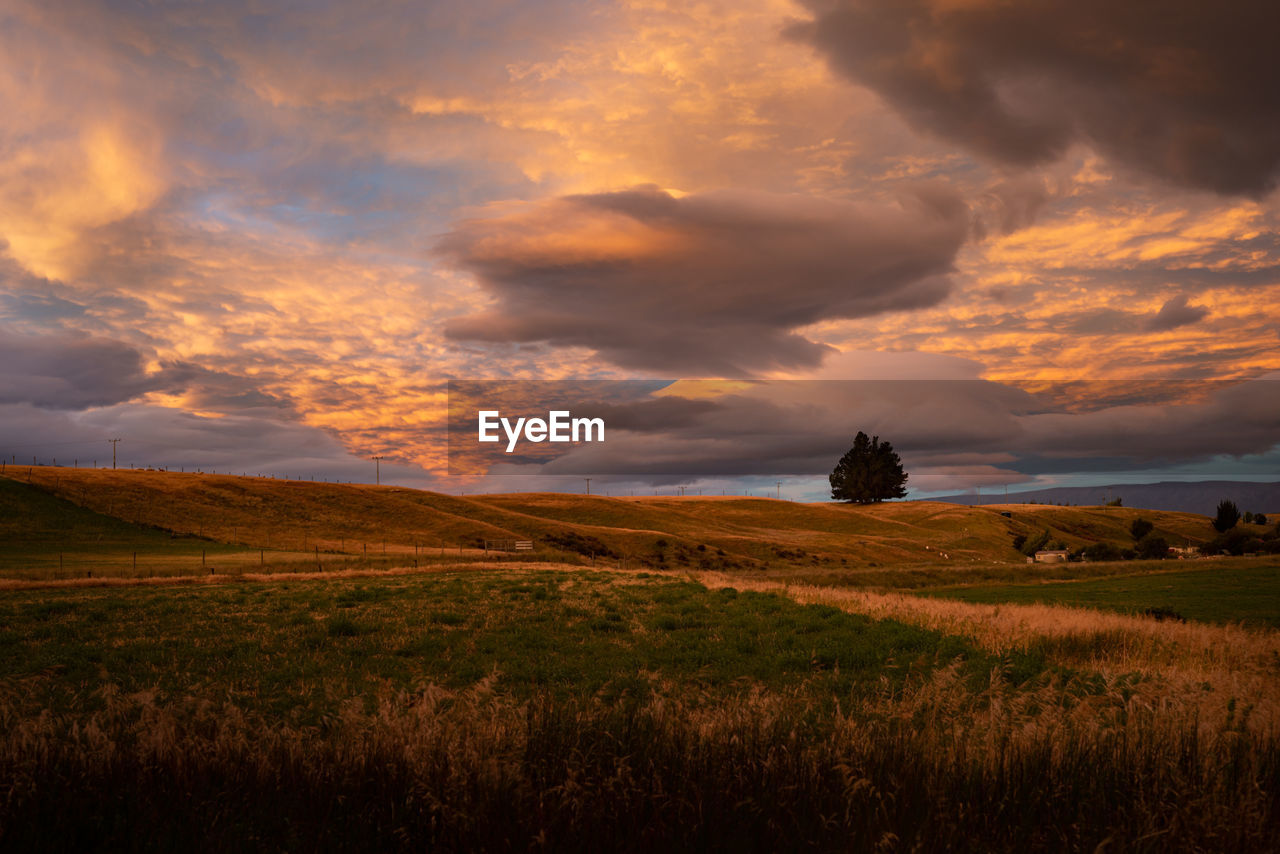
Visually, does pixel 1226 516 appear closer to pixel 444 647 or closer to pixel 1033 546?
pixel 1033 546

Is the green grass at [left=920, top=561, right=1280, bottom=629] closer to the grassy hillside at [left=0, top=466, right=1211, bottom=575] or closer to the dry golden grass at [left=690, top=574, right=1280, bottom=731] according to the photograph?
the dry golden grass at [left=690, top=574, right=1280, bottom=731]

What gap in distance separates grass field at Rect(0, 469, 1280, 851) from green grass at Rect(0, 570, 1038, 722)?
14 centimetres

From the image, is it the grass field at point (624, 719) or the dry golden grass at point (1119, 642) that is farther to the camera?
the dry golden grass at point (1119, 642)

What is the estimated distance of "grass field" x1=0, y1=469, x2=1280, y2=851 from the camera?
203 inches

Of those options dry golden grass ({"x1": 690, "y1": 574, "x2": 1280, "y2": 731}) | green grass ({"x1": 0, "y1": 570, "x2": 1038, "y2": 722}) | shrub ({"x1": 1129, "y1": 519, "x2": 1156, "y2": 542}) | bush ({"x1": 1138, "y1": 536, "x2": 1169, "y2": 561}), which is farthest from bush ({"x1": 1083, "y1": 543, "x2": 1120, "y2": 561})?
green grass ({"x1": 0, "y1": 570, "x2": 1038, "y2": 722})

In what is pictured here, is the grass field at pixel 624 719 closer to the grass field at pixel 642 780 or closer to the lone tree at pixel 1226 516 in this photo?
the grass field at pixel 642 780

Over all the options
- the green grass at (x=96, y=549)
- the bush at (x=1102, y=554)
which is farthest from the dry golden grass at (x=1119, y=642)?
the bush at (x=1102, y=554)

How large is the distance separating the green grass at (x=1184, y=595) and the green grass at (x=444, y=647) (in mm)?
18286

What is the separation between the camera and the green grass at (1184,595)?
31.8m

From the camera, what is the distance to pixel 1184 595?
39.1 m

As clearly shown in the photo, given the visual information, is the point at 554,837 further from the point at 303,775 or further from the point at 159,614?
the point at 159,614

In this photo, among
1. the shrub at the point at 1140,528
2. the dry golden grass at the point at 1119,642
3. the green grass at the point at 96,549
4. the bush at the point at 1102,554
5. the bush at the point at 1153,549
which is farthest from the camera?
the shrub at the point at 1140,528

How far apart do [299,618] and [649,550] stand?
277 feet

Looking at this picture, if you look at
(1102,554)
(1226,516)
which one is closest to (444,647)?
(1102,554)
